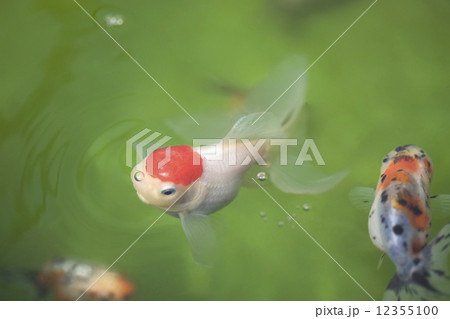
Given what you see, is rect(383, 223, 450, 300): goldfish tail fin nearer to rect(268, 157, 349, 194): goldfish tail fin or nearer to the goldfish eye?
rect(268, 157, 349, 194): goldfish tail fin

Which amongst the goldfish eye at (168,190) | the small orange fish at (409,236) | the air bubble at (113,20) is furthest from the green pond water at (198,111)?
the goldfish eye at (168,190)

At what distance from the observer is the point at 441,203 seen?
2.15 m

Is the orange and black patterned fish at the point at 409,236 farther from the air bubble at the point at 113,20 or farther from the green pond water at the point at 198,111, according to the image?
the air bubble at the point at 113,20

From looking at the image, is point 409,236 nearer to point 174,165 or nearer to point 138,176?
point 174,165

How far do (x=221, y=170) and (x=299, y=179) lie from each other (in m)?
0.43

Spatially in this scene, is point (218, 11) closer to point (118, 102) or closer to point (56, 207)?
point (118, 102)

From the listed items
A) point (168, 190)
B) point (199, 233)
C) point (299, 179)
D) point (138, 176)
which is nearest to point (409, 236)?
point (299, 179)

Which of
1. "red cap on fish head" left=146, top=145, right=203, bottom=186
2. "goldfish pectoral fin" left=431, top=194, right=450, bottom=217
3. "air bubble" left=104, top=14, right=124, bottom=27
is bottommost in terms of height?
"red cap on fish head" left=146, top=145, right=203, bottom=186

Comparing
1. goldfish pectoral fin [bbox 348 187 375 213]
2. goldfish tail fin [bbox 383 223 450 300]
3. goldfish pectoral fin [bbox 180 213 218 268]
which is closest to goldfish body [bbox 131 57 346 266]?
goldfish pectoral fin [bbox 180 213 218 268]

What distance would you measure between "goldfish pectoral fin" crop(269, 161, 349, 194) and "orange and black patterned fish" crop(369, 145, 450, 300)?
27 centimetres

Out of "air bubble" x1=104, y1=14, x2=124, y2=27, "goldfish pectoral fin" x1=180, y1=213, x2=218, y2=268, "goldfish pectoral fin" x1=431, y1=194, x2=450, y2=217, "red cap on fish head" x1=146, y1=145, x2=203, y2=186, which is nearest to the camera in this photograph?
"red cap on fish head" x1=146, y1=145, x2=203, y2=186

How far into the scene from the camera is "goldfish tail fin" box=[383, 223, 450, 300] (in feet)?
6.00

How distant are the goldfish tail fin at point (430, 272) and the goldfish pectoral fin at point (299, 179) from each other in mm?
537

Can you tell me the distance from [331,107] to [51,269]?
1620mm
